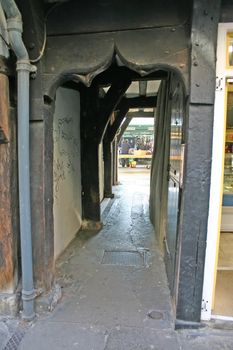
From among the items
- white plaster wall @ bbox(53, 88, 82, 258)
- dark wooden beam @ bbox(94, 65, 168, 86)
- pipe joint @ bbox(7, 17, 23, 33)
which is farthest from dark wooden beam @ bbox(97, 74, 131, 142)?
pipe joint @ bbox(7, 17, 23, 33)

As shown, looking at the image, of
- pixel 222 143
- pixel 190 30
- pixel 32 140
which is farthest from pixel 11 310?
pixel 190 30

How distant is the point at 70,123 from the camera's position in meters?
3.76

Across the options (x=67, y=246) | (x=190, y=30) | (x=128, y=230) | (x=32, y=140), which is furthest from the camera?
(x=128, y=230)

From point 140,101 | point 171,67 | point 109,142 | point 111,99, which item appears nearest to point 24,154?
point 171,67

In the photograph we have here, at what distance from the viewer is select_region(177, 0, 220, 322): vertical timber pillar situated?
1.82 meters

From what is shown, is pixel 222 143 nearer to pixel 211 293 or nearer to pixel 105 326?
pixel 211 293

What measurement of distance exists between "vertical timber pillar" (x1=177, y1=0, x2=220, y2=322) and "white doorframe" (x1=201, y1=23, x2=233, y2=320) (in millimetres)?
58

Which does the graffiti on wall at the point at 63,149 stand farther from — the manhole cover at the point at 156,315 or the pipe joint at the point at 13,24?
the manhole cover at the point at 156,315

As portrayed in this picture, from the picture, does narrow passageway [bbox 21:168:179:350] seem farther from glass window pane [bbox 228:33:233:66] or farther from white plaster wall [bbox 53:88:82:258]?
glass window pane [bbox 228:33:233:66]

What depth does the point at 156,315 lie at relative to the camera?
7.32ft

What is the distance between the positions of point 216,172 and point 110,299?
1.48 metres

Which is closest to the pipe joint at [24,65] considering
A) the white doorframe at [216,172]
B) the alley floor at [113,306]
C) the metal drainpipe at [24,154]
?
the metal drainpipe at [24,154]

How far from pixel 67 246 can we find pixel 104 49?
259cm

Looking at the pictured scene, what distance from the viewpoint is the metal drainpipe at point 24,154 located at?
182 cm
